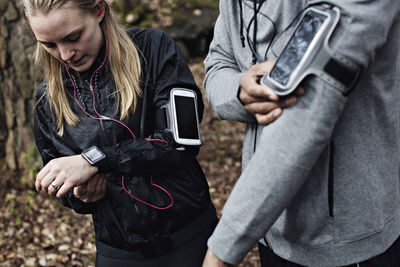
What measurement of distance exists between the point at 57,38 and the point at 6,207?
9.42ft

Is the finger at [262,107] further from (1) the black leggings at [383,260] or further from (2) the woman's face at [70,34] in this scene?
(2) the woman's face at [70,34]

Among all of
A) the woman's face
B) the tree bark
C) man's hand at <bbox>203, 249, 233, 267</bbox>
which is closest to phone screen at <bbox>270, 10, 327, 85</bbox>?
man's hand at <bbox>203, 249, 233, 267</bbox>

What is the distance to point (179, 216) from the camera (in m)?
1.91

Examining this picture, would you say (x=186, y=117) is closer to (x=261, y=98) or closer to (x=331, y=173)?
(x=261, y=98)

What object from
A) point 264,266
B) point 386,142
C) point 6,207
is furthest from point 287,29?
point 6,207

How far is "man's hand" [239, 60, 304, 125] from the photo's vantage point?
1.11 meters

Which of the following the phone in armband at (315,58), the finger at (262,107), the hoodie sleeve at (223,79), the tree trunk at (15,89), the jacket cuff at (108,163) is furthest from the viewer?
the tree trunk at (15,89)

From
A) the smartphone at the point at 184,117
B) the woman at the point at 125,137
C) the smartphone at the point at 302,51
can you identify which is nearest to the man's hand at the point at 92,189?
the woman at the point at 125,137

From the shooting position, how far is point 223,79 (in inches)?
57.9

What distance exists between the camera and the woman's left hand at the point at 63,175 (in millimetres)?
1619

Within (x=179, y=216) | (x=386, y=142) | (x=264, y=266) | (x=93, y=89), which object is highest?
(x=386, y=142)

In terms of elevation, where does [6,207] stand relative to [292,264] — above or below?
below

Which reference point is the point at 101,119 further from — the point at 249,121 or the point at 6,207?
the point at 6,207

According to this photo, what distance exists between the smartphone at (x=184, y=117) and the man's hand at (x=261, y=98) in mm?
545
